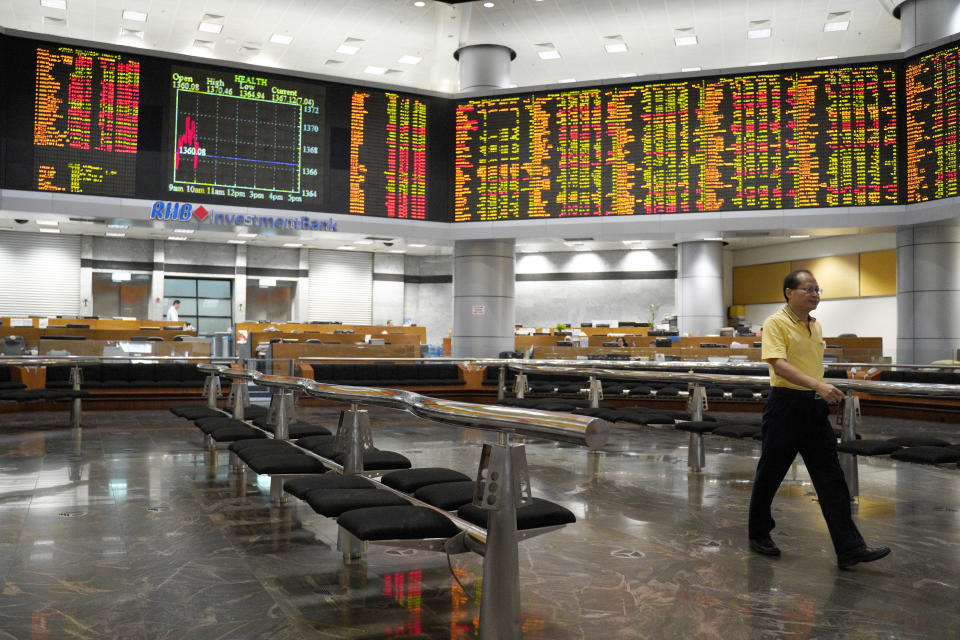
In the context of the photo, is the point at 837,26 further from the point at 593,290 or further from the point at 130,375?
the point at 130,375

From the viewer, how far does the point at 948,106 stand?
10562mm

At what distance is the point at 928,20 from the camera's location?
12.7 metres

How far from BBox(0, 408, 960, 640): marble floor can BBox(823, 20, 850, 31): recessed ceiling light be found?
43.1 feet

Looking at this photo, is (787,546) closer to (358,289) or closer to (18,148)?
(18,148)

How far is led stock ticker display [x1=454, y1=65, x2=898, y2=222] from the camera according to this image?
1133 centimetres

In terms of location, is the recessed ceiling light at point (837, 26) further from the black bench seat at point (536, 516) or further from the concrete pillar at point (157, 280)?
the concrete pillar at point (157, 280)

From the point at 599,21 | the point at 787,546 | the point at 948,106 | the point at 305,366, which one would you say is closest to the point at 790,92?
the point at 948,106

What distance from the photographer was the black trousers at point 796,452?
11.4 feet

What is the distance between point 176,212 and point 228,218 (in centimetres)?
74

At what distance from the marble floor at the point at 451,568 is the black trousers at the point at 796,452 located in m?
0.25

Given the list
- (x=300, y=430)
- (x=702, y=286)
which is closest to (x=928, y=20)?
(x=702, y=286)

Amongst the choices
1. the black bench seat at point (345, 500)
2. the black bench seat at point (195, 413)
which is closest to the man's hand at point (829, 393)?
the black bench seat at point (345, 500)

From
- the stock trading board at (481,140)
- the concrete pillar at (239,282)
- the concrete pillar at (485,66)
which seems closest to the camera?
the stock trading board at (481,140)

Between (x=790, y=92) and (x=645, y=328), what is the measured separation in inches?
305
